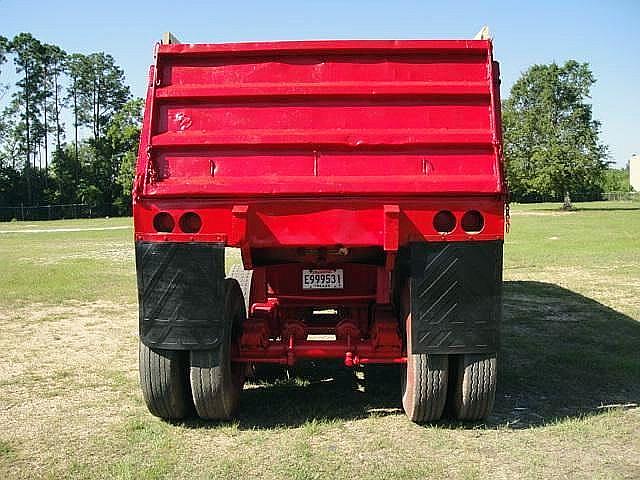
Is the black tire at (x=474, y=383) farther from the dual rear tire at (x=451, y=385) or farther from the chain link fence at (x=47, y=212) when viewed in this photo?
the chain link fence at (x=47, y=212)

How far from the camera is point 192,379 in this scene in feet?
16.9

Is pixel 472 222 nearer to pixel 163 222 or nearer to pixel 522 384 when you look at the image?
pixel 163 222

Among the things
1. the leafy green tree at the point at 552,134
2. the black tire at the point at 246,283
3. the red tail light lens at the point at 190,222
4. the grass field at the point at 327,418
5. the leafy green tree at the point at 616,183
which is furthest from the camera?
the leafy green tree at the point at 616,183

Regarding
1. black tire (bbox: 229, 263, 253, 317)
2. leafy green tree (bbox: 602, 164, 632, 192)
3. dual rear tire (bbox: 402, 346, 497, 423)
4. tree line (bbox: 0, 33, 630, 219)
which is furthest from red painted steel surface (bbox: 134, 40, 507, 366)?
leafy green tree (bbox: 602, 164, 632, 192)

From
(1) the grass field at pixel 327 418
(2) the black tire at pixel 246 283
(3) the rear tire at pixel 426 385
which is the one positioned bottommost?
(1) the grass field at pixel 327 418

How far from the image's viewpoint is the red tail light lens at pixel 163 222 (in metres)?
5.02

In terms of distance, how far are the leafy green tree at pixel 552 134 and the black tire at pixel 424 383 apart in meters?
50.1

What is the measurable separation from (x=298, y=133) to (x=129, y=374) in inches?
134

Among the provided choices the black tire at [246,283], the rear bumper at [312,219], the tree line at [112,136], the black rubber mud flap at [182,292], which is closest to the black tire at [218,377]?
the black rubber mud flap at [182,292]

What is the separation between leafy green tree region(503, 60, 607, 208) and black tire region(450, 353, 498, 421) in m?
50.0

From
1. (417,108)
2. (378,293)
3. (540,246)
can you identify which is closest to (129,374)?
(378,293)

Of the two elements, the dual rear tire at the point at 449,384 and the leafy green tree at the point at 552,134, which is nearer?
the dual rear tire at the point at 449,384

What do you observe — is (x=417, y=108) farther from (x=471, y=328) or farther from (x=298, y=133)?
(x=471, y=328)

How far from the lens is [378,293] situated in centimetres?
604
